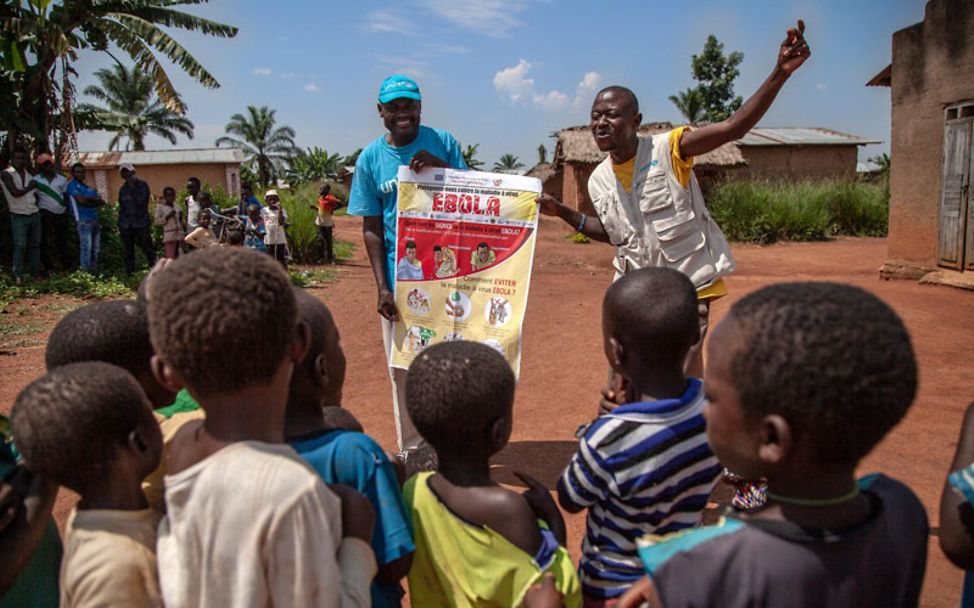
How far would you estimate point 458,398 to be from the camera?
67.4 inches

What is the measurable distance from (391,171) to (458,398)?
208cm

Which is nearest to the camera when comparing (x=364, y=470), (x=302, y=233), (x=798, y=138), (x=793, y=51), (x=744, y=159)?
(x=364, y=470)

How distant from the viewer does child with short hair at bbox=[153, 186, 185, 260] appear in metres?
11.9

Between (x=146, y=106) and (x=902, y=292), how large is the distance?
48.4 metres

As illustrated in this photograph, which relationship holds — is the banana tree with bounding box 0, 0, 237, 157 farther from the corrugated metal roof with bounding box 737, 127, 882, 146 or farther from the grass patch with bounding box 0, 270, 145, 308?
the corrugated metal roof with bounding box 737, 127, 882, 146

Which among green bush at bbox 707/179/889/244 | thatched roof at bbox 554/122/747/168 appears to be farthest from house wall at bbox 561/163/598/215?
green bush at bbox 707/179/889/244

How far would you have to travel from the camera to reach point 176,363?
1318mm

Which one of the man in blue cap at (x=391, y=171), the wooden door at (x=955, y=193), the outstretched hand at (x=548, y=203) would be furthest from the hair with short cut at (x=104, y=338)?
the wooden door at (x=955, y=193)

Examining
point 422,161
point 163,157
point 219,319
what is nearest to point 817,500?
point 219,319

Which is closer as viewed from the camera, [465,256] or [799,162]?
[465,256]

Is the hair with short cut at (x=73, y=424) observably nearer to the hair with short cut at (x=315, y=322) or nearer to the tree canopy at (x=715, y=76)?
the hair with short cut at (x=315, y=322)

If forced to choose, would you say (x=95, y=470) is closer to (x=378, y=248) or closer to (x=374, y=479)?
(x=374, y=479)

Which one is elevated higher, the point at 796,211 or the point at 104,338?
the point at 796,211

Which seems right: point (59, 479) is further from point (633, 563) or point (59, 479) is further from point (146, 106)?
point (146, 106)
